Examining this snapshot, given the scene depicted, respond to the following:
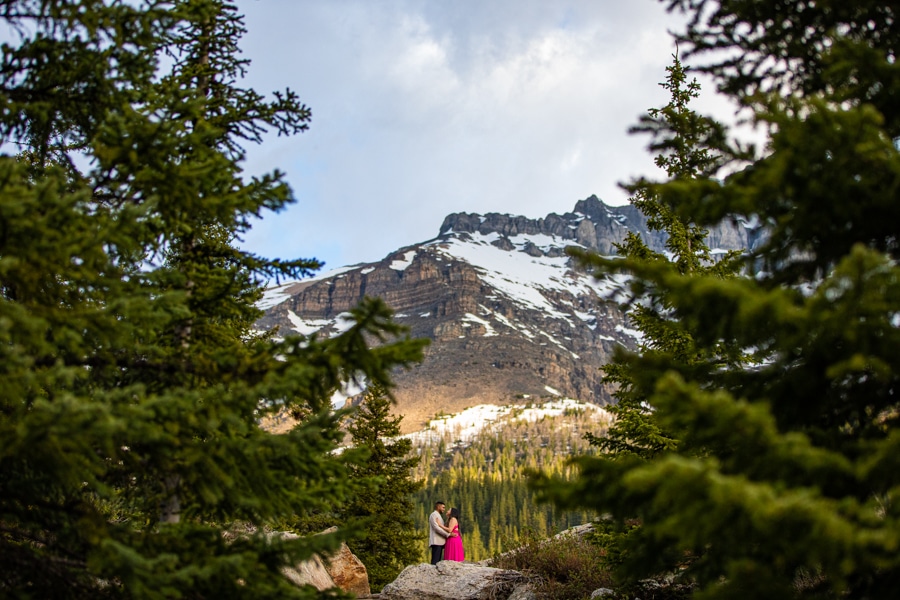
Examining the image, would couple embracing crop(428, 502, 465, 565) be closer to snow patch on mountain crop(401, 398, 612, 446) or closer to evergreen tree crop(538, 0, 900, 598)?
evergreen tree crop(538, 0, 900, 598)

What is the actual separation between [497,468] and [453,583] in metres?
129

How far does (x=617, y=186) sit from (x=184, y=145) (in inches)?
243

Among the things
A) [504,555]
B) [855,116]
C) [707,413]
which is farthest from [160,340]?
[504,555]

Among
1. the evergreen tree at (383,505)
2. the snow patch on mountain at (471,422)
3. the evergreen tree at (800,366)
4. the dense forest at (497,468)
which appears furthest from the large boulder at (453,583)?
the snow patch on mountain at (471,422)

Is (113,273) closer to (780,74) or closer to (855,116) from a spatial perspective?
(855,116)

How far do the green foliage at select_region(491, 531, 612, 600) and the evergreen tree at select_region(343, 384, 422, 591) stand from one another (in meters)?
6.39

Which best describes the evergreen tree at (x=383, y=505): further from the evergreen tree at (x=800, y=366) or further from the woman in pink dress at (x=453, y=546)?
the evergreen tree at (x=800, y=366)

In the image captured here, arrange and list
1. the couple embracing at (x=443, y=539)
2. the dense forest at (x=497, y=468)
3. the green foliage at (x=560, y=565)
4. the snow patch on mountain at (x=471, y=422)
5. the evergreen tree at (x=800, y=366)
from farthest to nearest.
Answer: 1. the snow patch on mountain at (x=471, y=422)
2. the dense forest at (x=497, y=468)
3. the couple embracing at (x=443, y=539)
4. the green foliage at (x=560, y=565)
5. the evergreen tree at (x=800, y=366)

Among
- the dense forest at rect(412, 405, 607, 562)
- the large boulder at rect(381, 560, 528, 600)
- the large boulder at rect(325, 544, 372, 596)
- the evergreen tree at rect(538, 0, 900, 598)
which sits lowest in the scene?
the dense forest at rect(412, 405, 607, 562)

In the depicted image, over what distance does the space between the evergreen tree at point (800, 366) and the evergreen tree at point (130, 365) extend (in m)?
2.09

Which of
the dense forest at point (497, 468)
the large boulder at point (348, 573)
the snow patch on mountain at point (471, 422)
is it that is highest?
the large boulder at point (348, 573)

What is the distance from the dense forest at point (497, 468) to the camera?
322 feet

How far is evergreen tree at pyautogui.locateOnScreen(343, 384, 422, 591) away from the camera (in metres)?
20.4

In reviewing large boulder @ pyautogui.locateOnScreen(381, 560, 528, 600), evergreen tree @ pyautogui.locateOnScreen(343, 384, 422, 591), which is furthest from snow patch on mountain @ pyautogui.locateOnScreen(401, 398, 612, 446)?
large boulder @ pyautogui.locateOnScreen(381, 560, 528, 600)
